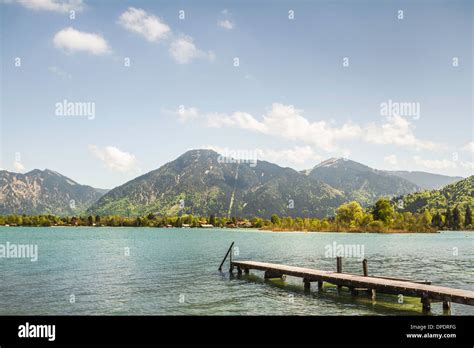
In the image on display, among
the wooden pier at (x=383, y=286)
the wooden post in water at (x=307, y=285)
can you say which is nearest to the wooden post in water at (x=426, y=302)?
the wooden pier at (x=383, y=286)

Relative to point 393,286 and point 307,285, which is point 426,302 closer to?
point 393,286

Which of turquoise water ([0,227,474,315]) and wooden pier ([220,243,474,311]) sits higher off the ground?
wooden pier ([220,243,474,311])

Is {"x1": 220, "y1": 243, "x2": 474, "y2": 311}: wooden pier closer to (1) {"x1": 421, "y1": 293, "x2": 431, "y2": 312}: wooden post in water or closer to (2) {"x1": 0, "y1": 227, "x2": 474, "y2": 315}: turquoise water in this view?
(1) {"x1": 421, "y1": 293, "x2": 431, "y2": 312}: wooden post in water

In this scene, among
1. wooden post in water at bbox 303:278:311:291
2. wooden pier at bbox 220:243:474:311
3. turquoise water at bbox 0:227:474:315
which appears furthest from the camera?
wooden post in water at bbox 303:278:311:291

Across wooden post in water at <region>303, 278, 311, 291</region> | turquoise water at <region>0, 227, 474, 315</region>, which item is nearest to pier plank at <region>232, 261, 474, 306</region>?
wooden post in water at <region>303, 278, 311, 291</region>

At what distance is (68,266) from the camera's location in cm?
6241

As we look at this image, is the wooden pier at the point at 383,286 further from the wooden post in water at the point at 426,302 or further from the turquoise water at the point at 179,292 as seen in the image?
the turquoise water at the point at 179,292

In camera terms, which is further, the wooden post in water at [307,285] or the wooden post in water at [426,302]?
the wooden post in water at [307,285]

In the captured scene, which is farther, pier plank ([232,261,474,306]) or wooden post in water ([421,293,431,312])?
wooden post in water ([421,293,431,312])

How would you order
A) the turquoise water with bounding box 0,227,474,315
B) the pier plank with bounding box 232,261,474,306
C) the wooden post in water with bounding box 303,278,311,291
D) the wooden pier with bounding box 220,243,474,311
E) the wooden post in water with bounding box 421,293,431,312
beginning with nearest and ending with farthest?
1. the pier plank with bounding box 232,261,474,306
2. the wooden pier with bounding box 220,243,474,311
3. the wooden post in water with bounding box 421,293,431,312
4. the turquoise water with bounding box 0,227,474,315
5. the wooden post in water with bounding box 303,278,311,291
